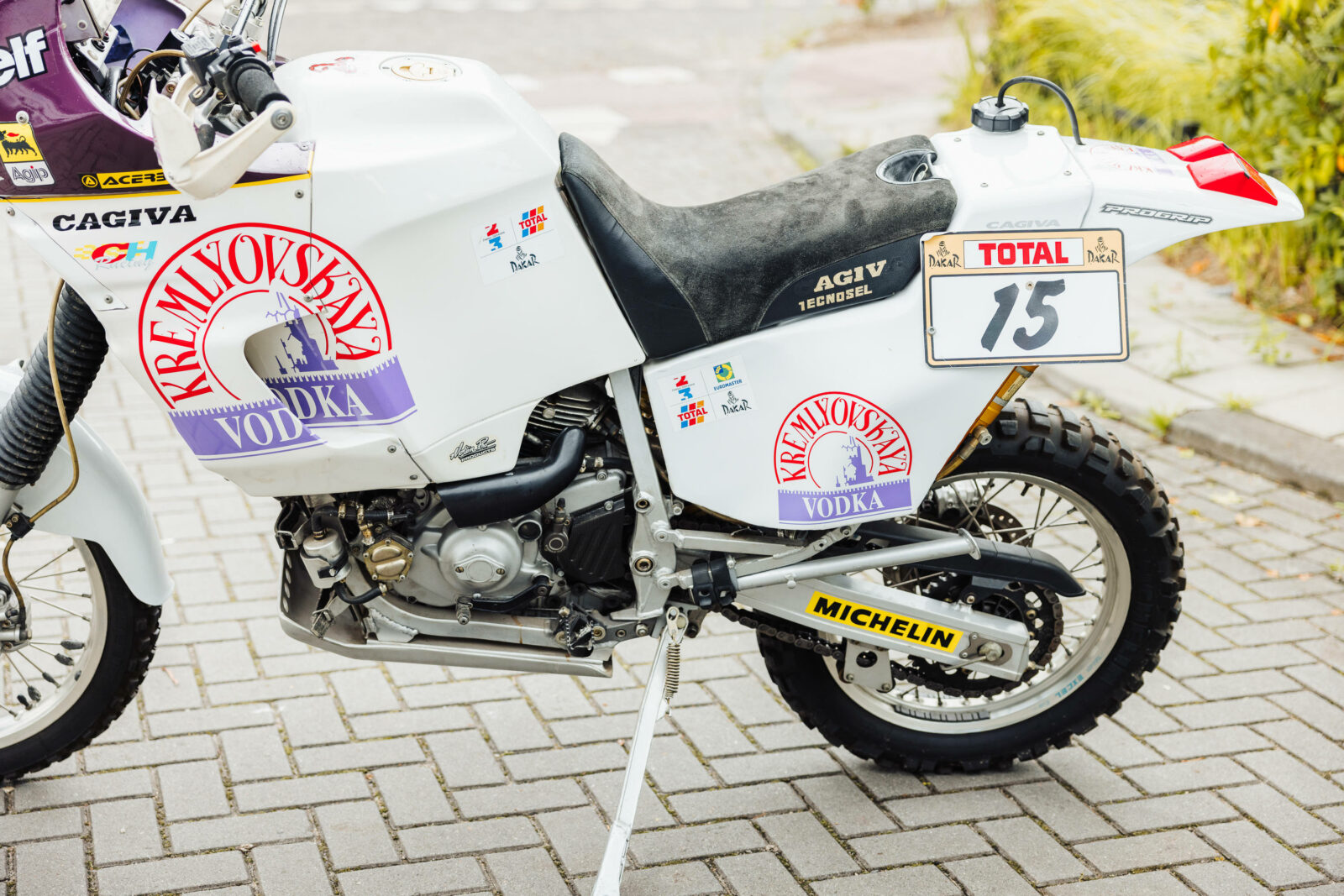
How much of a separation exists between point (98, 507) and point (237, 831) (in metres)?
0.79

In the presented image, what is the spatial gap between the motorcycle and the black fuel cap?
0.02m

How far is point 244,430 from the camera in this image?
253cm

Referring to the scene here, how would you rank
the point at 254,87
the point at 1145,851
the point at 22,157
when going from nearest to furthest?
the point at 254,87 < the point at 22,157 < the point at 1145,851

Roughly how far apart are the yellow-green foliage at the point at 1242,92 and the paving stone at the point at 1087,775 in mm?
3378

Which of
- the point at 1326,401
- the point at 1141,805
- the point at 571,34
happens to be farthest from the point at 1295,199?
the point at 571,34

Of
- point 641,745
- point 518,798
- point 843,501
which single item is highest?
point 843,501

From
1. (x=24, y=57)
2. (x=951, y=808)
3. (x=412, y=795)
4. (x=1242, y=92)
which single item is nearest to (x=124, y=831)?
(x=412, y=795)

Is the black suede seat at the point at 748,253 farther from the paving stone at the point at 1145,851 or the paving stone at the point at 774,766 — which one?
the paving stone at the point at 1145,851

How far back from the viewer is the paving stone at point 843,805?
10.2ft

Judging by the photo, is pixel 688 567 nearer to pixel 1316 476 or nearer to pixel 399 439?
pixel 399 439

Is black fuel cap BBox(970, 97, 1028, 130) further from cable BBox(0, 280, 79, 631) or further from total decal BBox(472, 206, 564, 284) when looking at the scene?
cable BBox(0, 280, 79, 631)

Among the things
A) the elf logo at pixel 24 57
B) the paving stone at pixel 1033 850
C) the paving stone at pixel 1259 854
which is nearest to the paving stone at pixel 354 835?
the paving stone at pixel 1033 850

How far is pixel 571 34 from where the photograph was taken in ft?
43.6

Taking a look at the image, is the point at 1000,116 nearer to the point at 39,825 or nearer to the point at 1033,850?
the point at 1033,850
